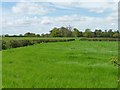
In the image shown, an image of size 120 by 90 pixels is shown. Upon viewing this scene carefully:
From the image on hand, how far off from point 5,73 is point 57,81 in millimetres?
2714

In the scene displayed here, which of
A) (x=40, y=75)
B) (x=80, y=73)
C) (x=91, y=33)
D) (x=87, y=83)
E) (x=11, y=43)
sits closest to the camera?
(x=87, y=83)

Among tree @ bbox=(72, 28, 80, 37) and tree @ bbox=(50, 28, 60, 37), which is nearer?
tree @ bbox=(50, 28, 60, 37)

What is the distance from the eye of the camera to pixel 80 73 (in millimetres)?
11523

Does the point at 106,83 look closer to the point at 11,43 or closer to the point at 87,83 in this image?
the point at 87,83

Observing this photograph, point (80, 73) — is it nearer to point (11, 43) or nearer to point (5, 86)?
point (5, 86)

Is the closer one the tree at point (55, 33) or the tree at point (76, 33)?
the tree at point (55, 33)

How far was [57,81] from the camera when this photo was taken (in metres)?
9.53

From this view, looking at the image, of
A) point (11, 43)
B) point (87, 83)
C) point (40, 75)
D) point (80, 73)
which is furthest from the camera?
point (11, 43)

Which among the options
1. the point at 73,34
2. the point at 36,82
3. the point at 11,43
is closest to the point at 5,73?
the point at 36,82

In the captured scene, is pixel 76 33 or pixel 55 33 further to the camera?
pixel 76 33

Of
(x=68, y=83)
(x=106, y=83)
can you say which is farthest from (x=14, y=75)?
(x=106, y=83)

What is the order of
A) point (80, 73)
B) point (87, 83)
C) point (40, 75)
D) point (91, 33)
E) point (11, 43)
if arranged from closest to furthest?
point (87, 83) < point (40, 75) < point (80, 73) < point (11, 43) < point (91, 33)

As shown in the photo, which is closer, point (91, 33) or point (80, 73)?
point (80, 73)

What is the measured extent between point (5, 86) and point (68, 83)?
2.10m
